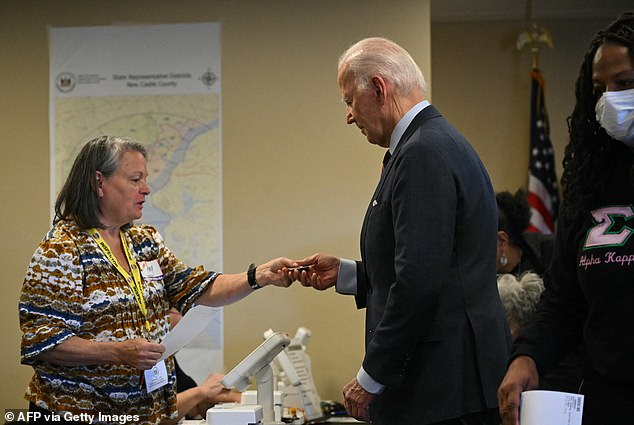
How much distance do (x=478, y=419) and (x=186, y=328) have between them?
0.89 meters

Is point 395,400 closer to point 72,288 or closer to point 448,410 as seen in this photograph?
point 448,410

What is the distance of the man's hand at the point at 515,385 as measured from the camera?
1577mm

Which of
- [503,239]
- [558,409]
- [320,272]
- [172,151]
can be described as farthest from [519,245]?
[558,409]

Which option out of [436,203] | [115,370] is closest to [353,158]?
[115,370]

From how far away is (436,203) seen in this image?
1.88 meters

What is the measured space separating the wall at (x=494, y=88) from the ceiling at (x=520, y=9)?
72mm

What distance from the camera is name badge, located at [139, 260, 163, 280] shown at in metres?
2.64

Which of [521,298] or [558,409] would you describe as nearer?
[558,409]

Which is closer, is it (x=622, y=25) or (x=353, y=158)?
(x=622, y=25)

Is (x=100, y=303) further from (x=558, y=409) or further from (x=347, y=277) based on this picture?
(x=558, y=409)

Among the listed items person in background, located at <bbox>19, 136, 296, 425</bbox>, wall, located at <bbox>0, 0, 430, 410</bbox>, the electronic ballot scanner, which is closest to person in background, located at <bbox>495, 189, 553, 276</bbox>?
wall, located at <bbox>0, 0, 430, 410</bbox>

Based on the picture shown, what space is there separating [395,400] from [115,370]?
945 mm

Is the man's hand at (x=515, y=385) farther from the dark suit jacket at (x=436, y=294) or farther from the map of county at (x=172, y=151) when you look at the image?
the map of county at (x=172, y=151)

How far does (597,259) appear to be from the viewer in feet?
5.19
